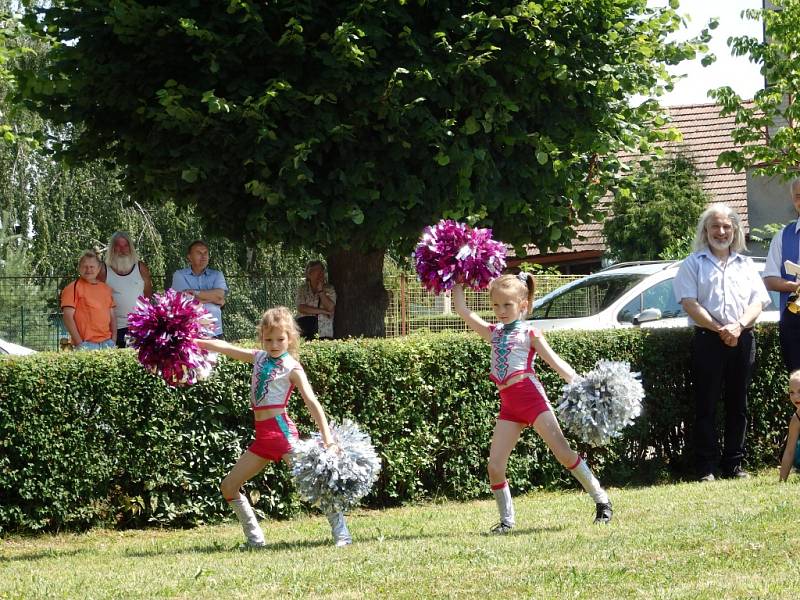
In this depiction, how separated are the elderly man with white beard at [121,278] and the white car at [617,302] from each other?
5.20 meters

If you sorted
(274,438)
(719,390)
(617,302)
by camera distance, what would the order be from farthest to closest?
1. (617,302)
2. (719,390)
3. (274,438)

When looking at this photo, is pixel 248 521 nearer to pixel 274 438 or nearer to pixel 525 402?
pixel 274 438

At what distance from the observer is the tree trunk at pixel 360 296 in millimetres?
12695

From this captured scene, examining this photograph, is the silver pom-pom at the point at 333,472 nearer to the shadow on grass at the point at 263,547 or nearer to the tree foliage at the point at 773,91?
the shadow on grass at the point at 263,547

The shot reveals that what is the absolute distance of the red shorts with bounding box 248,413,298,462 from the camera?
7258mm

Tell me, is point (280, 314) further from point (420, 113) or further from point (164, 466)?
point (420, 113)

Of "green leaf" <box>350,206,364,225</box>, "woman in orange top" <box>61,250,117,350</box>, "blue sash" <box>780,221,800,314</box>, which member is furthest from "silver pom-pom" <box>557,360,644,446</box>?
"woman in orange top" <box>61,250,117,350</box>

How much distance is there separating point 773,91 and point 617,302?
22.6 ft

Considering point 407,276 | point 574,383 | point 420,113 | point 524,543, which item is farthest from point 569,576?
point 407,276

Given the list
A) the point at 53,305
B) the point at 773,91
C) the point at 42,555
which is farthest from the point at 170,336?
the point at 773,91

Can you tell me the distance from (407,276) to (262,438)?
1229 cm

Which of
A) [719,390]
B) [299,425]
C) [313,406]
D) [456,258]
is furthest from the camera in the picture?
[719,390]

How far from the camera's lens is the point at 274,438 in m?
7.26

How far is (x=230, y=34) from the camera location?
1059 centimetres
